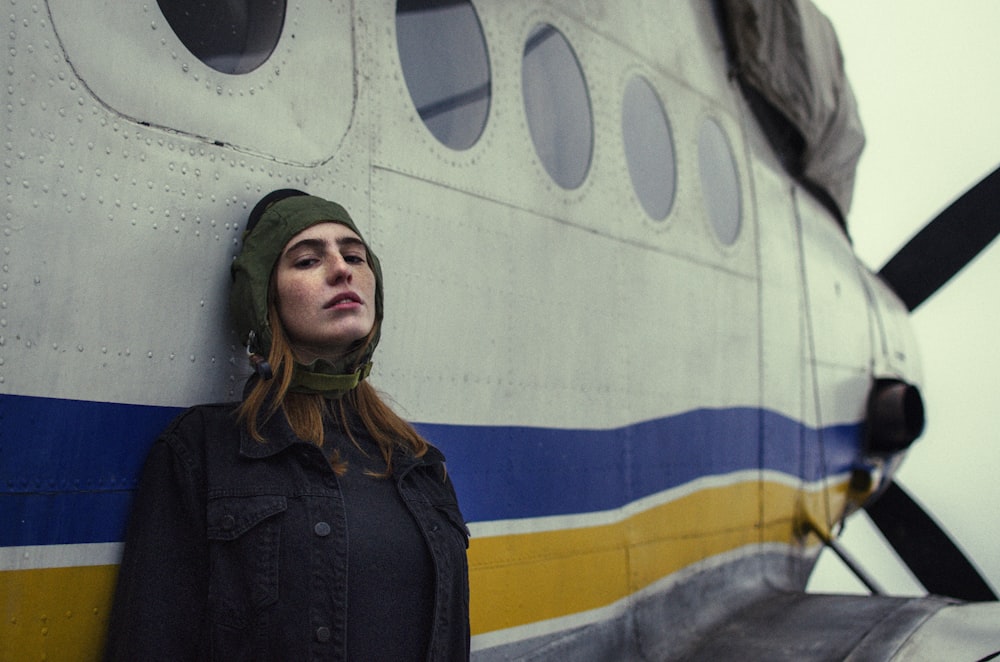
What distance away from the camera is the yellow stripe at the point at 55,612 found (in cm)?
202

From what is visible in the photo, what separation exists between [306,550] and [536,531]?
143 centimetres

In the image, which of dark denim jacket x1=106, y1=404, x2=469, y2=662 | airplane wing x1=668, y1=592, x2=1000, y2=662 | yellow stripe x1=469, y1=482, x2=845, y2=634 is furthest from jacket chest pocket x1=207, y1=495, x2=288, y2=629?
airplane wing x1=668, y1=592, x2=1000, y2=662

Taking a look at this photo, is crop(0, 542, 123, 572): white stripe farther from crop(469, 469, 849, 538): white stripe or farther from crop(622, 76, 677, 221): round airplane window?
crop(622, 76, 677, 221): round airplane window

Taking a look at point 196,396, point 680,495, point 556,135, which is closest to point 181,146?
point 196,396

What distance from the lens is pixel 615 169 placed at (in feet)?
13.7

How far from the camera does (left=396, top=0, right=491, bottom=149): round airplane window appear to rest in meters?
3.18

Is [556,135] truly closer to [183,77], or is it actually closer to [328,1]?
[328,1]

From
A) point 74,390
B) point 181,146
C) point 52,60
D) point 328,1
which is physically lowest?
point 74,390

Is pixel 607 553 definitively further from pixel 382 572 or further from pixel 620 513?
pixel 382 572

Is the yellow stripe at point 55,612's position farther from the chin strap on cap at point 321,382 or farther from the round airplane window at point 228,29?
the round airplane window at point 228,29

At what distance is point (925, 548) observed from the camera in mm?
8508

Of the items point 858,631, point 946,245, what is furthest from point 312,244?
point 946,245

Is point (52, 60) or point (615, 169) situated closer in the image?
point (52, 60)

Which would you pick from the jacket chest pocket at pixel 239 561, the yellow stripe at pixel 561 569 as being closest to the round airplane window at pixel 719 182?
the yellow stripe at pixel 561 569
